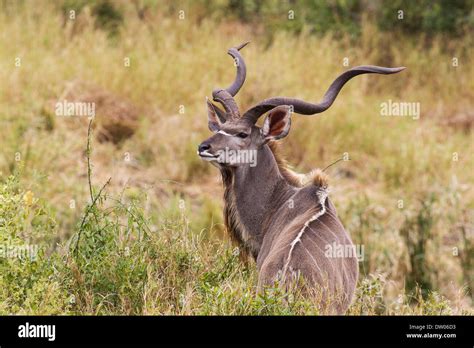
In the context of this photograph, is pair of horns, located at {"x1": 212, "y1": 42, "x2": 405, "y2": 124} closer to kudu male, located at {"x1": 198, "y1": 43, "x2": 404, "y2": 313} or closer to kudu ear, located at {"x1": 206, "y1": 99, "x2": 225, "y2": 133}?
kudu male, located at {"x1": 198, "y1": 43, "x2": 404, "y2": 313}

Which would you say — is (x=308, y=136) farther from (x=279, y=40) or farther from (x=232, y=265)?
(x=232, y=265)

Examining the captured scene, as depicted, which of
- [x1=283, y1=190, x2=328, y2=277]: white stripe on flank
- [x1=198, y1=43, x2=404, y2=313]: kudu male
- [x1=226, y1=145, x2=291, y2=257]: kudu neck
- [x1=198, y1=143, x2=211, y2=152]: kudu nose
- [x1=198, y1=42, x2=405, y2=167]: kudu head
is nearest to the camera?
[x1=283, y1=190, x2=328, y2=277]: white stripe on flank

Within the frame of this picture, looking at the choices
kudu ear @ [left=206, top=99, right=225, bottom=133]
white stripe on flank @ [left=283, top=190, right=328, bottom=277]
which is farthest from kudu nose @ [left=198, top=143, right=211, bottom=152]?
white stripe on flank @ [left=283, top=190, right=328, bottom=277]

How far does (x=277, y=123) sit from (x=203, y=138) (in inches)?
222

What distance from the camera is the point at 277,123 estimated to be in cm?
835

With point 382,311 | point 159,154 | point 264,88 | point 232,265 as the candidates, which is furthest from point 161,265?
point 264,88

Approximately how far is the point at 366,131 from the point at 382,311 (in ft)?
18.0

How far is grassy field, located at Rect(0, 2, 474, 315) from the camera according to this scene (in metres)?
8.28

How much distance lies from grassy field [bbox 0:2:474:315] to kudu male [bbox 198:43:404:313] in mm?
343

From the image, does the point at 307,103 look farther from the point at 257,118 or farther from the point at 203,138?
the point at 203,138

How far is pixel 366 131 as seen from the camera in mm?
14734

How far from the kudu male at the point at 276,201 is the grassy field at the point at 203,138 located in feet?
1.13

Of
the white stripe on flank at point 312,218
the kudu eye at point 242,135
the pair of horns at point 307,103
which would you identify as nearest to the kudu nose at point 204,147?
the kudu eye at point 242,135

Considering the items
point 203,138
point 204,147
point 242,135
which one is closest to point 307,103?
point 242,135
